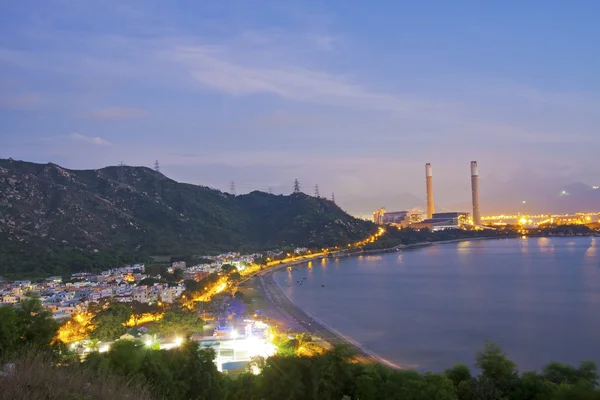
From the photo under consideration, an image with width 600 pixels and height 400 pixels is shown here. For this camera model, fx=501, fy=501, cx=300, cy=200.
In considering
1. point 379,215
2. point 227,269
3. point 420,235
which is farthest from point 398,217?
point 227,269

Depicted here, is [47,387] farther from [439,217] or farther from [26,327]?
[439,217]


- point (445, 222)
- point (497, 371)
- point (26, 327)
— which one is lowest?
point (497, 371)

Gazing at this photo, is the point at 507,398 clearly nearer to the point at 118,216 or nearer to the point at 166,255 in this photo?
the point at 166,255

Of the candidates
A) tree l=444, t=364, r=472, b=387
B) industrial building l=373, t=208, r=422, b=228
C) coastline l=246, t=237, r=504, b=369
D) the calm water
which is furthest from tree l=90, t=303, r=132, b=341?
industrial building l=373, t=208, r=422, b=228

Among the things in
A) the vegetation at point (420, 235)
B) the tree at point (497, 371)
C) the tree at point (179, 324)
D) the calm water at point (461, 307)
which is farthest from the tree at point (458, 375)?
the vegetation at point (420, 235)

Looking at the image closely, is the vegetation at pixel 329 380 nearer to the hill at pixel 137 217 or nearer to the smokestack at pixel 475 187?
→ the hill at pixel 137 217

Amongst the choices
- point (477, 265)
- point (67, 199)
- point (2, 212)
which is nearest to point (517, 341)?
point (477, 265)
